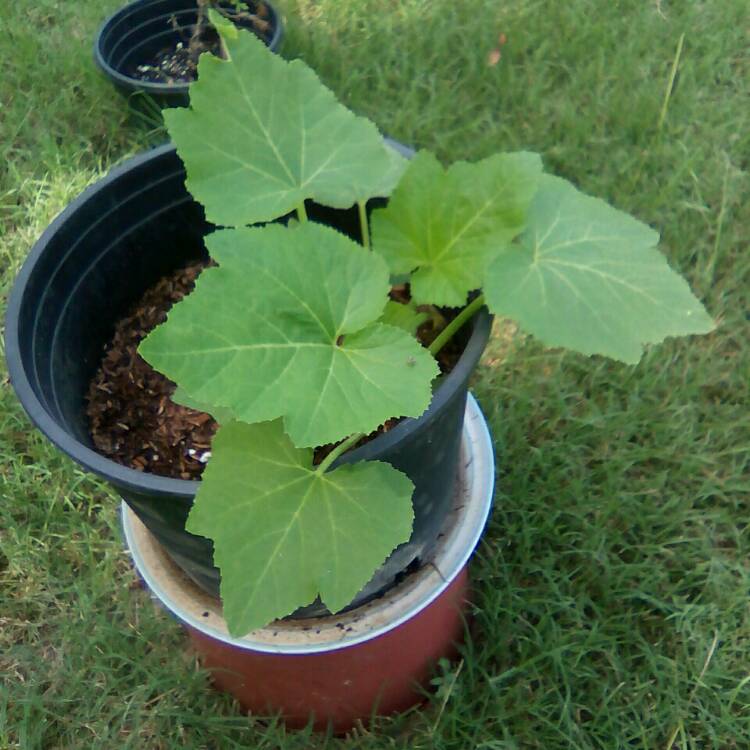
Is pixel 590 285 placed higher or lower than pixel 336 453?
higher

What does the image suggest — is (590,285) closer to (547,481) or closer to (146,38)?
(547,481)

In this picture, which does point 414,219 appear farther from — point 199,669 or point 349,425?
point 199,669

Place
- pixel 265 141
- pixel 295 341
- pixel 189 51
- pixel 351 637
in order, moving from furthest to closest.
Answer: pixel 189 51 → pixel 351 637 → pixel 265 141 → pixel 295 341

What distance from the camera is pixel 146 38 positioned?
2195mm

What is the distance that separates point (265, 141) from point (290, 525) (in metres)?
0.40

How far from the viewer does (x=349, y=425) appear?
70 centimetres

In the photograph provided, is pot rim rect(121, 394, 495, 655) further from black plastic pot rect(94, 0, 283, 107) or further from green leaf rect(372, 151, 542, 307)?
black plastic pot rect(94, 0, 283, 107)

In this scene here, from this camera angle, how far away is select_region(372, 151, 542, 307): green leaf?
2.79 ft

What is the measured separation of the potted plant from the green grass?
50 centimetres

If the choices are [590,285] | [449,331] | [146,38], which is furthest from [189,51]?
[590,285]

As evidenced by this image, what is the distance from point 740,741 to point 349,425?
0.90m

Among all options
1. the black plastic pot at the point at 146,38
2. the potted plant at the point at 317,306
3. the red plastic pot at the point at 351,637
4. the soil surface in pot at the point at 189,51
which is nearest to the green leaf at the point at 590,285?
the potted plant at the point at 317,306

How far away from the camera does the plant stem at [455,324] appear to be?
35.4 inches

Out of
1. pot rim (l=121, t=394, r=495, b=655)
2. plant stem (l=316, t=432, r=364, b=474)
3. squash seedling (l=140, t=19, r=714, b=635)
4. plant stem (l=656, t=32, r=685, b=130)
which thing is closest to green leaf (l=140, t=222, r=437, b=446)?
squash seedling (l=140, t=19, r=714, b=635)
